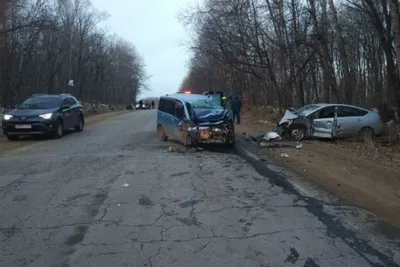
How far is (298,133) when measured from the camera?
16.9m

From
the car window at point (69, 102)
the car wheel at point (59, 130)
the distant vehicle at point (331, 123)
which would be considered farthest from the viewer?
the car window at point (69, 102)

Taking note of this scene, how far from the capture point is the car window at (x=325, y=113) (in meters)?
16.8

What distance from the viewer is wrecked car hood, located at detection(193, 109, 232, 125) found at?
46.5 ft

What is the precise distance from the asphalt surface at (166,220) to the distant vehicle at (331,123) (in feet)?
22.6

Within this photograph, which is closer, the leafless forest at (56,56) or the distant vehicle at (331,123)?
the distant vehicle at (331,123)

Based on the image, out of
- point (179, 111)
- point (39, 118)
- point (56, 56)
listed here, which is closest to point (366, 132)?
point (179, 111)

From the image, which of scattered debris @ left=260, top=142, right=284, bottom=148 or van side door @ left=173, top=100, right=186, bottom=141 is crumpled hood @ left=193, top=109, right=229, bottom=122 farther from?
scattered debris @ left=260, top=142, right=284, bottom=148

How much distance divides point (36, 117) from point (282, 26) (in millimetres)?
16514

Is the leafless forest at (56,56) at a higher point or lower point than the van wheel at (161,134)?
higher

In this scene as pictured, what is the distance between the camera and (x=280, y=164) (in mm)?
11250

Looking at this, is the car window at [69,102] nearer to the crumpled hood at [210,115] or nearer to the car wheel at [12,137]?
the car wheel at [12,137]

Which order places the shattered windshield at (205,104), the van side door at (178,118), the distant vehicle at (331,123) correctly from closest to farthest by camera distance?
the van side door at (178,118) < the shattered windshield at (205,104) < the distant vehicle at (331,123)

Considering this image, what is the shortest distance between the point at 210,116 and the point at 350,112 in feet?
20.1

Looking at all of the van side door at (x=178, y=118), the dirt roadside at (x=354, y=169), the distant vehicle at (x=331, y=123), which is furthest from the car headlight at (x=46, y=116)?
the distant vehicle at (x=331, y=123)
